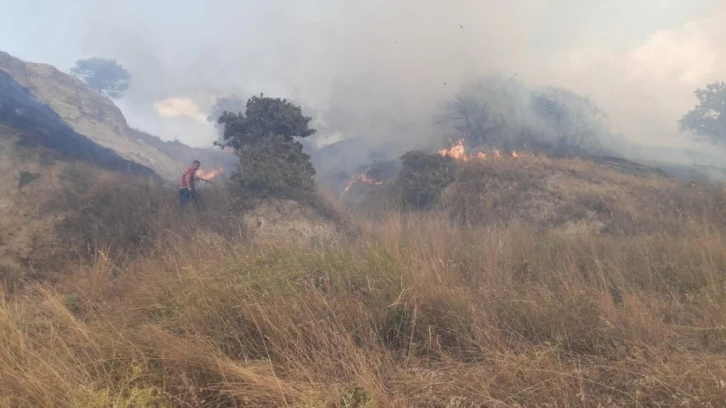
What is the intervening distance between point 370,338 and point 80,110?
109 ft

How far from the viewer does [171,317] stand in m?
4.00

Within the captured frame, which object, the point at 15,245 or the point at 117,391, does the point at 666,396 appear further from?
the point at 15,245

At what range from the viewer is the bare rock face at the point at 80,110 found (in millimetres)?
25859

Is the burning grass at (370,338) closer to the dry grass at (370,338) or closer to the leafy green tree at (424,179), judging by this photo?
the dry grass at (370,338)

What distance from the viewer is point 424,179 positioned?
18781 mm

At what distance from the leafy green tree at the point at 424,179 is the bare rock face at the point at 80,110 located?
15.7m

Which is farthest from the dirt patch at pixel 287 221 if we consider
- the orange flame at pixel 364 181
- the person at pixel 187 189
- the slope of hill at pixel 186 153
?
the slope of hill at pixel 186 153

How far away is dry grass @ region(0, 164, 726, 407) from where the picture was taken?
2697 mm

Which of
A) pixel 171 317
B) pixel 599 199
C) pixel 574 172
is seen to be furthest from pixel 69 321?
pixel 574 172

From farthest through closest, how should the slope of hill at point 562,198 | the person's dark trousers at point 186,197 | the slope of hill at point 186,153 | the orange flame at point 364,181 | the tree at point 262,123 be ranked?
the slope of hill at point 186,153, the orange flame at point 364,181, the tree at point 262,123, the slope of hill at point 562,198, the person's dark trousers at point 186,197

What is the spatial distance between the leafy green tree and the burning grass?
12801 mm

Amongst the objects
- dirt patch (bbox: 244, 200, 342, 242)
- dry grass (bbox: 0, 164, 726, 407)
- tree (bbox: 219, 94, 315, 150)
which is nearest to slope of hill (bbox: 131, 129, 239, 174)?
tree (bbox: 219, 94, 315, 150)

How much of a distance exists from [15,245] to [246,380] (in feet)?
32.8

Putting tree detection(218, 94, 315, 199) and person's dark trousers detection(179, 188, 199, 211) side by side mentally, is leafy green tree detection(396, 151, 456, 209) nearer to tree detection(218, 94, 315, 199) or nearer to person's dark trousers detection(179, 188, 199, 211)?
tree detection(218, 94, 315, 199)
